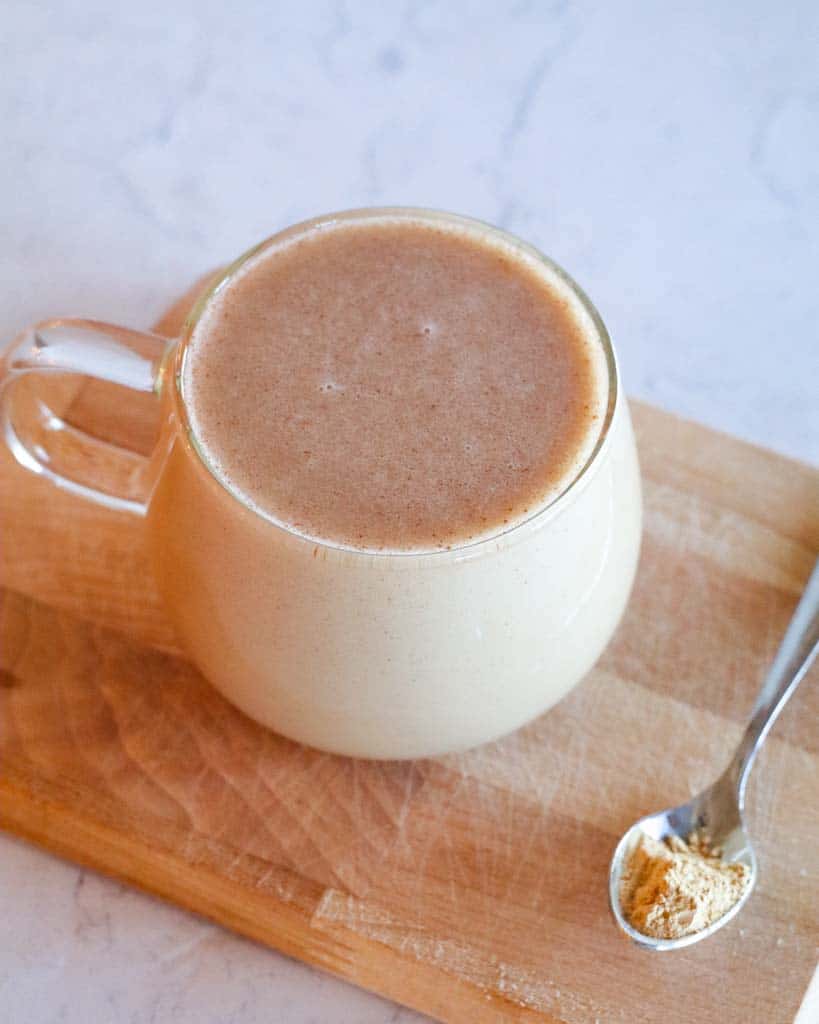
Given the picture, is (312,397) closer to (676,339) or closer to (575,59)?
(676,339)

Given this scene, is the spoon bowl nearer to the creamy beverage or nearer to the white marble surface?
the creamy beverage

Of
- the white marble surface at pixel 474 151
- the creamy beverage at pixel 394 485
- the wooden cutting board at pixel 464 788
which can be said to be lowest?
the wooden cutting board at pixel 464 788

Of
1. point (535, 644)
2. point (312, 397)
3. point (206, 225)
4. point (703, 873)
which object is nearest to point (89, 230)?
point (206, 225)

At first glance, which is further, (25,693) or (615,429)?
(25,693)

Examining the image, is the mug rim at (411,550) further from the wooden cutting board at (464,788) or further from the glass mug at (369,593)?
the wooden cutting board at (464,788)

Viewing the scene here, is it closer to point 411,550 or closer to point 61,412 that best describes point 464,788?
point 411,550

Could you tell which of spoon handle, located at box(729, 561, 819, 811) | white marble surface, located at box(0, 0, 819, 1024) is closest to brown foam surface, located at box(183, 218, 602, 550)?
spoon handle, located at box(729, 561, 819, 811)

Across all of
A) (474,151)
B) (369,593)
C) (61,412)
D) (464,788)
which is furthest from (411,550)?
(474,151)

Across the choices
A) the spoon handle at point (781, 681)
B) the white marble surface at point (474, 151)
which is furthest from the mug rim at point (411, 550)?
the white marble surface at point (474, 151)
